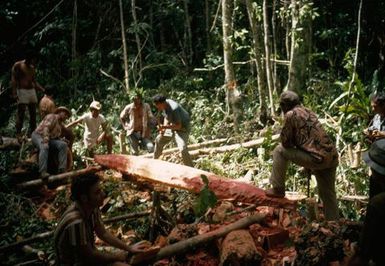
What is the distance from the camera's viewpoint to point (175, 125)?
29.0ft

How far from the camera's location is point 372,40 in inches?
Answer: 489

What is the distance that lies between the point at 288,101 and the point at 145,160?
3193 mm

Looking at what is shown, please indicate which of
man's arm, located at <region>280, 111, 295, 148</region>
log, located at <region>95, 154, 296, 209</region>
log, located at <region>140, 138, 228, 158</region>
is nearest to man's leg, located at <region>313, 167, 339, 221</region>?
log, located at <region>95, 154, 296, 209</region>

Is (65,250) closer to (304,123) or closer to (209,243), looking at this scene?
(209,243)

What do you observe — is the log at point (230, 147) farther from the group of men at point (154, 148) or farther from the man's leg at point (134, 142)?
the man's leg at point (134, 142)

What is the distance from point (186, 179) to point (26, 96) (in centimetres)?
493

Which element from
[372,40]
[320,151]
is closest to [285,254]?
[320,151]

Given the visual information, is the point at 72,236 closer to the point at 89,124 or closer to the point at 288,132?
the point at 288,132

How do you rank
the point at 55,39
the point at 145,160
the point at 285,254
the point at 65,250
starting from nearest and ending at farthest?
the point at 65,250, the point at 285,254, the point at 145,160, the point at 55,39

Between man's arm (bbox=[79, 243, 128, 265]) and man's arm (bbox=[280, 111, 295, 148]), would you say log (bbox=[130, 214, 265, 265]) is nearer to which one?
man's arm (bbox=[79, 243, 128, 265])

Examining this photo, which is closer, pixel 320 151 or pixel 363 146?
pixel 320 151

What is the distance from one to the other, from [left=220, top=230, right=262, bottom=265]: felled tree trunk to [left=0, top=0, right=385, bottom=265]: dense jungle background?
1.84 feet

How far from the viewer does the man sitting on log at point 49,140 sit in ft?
26.9

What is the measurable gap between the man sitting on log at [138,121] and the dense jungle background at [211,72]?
793 mm
